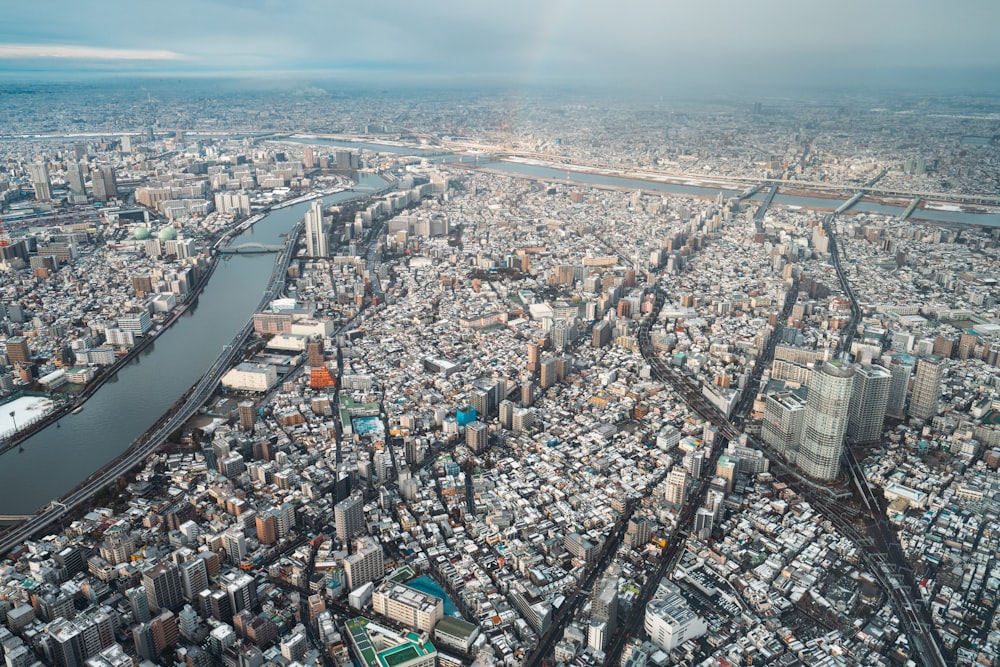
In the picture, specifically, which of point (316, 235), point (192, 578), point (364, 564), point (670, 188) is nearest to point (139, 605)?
point (192, 578)

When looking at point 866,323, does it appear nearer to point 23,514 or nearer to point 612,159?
point 23,514

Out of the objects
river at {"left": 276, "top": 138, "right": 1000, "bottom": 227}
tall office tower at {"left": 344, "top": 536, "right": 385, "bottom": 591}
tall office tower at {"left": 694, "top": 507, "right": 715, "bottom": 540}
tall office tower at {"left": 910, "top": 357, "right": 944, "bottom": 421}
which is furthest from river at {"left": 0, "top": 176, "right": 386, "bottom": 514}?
river at {"left": 276, "top": 138, "right": 1000, "bottom": 227}

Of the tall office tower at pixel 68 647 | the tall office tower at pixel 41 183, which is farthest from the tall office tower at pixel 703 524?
the tall office tower at pixel 41 183

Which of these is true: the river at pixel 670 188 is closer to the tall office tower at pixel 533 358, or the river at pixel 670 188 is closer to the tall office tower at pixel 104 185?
the tall office tower at pixel 104 185

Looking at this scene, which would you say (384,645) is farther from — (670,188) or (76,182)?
(76,182)

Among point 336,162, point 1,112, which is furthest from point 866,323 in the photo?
point 1,112

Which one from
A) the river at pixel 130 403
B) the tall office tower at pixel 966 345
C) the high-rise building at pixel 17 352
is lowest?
the river at pixel 130 403
